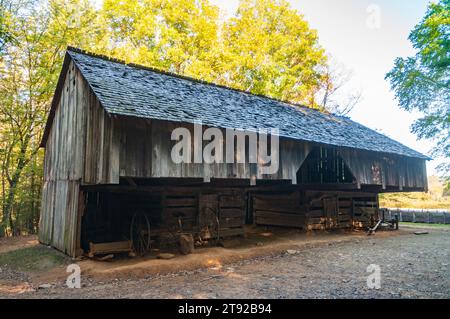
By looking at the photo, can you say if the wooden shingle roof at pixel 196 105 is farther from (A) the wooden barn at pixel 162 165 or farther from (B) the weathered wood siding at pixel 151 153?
(B) the weathered wood siding at pixel 151 153

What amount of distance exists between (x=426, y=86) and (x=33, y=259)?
22.4 meters

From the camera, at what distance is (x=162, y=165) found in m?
8.29

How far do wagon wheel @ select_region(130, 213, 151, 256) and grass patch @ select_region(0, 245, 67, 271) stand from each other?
2.11m

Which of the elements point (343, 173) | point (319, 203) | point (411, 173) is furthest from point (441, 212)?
point (319, 203)

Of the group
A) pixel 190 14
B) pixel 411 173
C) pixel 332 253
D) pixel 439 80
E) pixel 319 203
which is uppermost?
pixel 190 14

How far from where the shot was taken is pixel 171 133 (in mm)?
8531

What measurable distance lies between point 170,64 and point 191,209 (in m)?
15.2

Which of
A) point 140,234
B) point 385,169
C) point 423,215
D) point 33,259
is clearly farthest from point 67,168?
point 423,215

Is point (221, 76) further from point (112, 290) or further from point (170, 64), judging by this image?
point (112, 290)

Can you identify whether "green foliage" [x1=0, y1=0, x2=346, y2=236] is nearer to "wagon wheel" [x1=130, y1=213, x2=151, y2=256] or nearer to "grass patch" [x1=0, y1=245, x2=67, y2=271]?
"grass patch" [x1=0, y1=245, x2=67, y2=271]

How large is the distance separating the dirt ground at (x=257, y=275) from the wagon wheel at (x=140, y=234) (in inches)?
33.2

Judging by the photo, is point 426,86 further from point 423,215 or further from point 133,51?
point 133,51

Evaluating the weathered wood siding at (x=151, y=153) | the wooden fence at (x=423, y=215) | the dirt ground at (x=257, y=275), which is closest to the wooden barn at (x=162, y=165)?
the weathered wood siding at (x=151, y=153)

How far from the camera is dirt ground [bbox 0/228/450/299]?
19.6ft
